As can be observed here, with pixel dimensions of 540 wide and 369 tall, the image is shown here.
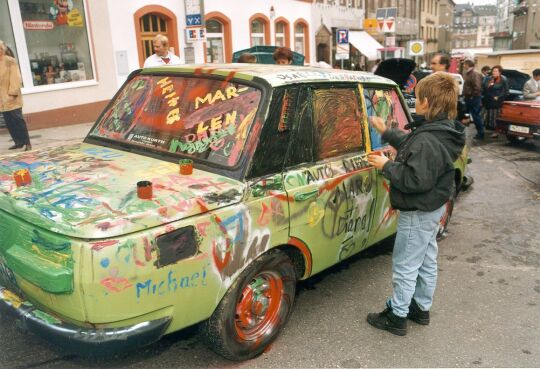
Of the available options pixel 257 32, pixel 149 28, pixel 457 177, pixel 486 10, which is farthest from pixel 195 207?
pixel 486 10

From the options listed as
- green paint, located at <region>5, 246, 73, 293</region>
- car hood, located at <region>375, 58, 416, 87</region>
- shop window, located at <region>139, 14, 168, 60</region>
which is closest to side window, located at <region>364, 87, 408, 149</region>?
green paint, located at <region>5, 246, 73, 293</region>

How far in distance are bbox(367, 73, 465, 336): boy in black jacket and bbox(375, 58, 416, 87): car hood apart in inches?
265

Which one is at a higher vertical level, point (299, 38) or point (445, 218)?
point (299, 38)

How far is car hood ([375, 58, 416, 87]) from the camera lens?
966 centimetres

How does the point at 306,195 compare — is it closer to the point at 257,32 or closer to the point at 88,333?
the point at 88,333

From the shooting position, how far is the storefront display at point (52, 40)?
1088cm

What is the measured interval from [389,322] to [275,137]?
5.12 ft

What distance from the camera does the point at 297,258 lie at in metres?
3.29

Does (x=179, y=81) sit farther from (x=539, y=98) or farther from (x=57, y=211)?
(x=539, y=98)

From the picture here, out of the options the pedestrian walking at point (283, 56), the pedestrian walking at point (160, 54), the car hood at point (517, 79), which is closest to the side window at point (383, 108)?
the pedestrian walking at point (283, 56)

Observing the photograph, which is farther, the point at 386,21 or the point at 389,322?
the point at 386,21

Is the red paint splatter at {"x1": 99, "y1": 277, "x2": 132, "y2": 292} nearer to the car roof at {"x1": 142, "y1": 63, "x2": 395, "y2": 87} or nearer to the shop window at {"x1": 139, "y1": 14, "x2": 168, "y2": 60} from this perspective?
the car roof at {"x1": 142, "y1": 63, "x2": 395, "y2": 87}

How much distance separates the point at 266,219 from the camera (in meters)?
2.85

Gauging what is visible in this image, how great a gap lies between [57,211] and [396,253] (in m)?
2.19
